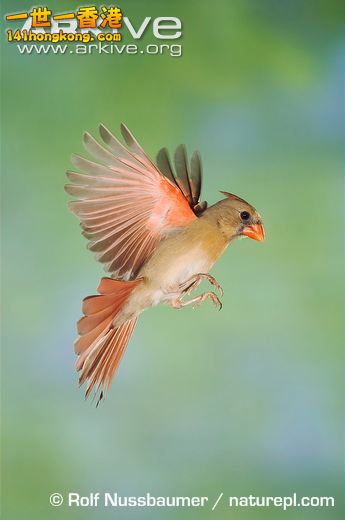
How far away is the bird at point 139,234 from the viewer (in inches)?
105

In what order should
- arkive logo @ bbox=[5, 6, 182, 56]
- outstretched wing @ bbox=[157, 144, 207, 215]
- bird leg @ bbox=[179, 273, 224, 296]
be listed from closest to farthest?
outstretched wing @ bbox=[157, 144, 207, 215] → bird leg @ bbox=[179, 273, 224, 296] → arkive logo @ bbox=[5, 6, 182, 56]

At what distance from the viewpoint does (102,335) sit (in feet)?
8.95

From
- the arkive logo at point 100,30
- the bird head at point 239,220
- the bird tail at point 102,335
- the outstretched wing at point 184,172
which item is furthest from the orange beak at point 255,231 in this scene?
the arkive logo at point 100,30

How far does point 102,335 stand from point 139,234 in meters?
0.42

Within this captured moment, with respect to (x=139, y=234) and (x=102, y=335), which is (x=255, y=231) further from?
(x=102, y=335)

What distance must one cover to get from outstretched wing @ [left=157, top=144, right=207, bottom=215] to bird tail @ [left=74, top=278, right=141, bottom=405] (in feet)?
1.26

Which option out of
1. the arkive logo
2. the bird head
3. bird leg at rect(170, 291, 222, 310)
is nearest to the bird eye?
the bird head

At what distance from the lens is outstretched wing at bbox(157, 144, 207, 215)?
2602mm

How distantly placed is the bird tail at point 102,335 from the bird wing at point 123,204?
132mm

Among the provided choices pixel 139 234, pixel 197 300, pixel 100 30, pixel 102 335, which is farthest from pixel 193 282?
pixel 100 30

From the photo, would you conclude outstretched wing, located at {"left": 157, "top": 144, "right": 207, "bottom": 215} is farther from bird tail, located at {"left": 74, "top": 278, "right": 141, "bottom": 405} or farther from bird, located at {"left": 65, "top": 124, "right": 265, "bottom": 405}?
bird tail, located at {"left": 74, "top": 278, "right": 141, "bottom": 405}

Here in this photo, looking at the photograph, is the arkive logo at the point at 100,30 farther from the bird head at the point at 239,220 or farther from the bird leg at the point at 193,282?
the bird leg at the point at 193,282

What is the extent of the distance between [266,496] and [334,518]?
11.7 inches

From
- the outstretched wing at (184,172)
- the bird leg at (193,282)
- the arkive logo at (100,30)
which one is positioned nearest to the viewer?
the outstretched wing at (184,172)
